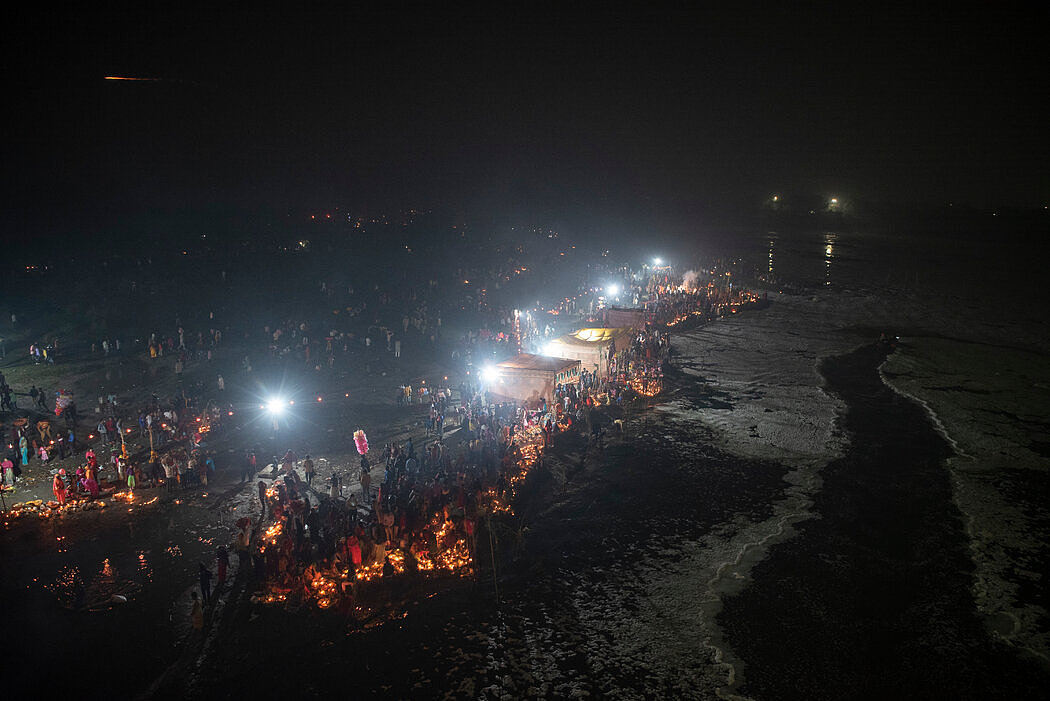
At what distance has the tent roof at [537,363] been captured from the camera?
75.8 ft

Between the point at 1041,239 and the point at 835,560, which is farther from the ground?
the point at 1041,239

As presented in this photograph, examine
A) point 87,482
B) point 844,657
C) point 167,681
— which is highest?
point 87,482

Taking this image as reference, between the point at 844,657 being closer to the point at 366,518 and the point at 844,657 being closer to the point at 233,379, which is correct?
the point at 366,518

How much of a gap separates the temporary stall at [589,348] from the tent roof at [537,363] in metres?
1.86

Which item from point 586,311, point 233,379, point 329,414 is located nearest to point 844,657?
point 329,414

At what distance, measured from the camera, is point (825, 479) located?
18359 mm

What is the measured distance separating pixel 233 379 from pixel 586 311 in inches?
971

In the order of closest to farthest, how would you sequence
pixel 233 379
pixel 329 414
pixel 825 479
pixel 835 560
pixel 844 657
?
pixel 844 657, pixel 835 560, pixel 825 479, pixel 329 414, pixel 233 379

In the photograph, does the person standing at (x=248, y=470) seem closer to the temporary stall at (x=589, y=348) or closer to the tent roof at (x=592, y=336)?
the temporary stall at (x=589, y=348)

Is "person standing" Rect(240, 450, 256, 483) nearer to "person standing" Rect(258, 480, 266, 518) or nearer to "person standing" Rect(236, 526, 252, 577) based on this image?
"person standing" Rect(258, 480, 266, 518)

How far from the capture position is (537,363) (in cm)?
2364

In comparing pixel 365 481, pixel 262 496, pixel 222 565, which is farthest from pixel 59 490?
pixel 365 481

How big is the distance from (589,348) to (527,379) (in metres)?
4.55

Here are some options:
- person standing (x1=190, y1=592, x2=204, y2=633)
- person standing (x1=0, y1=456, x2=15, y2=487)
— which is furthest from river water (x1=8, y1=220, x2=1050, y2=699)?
person standing (x1=0, y1=456, x2=15, y2=487)
